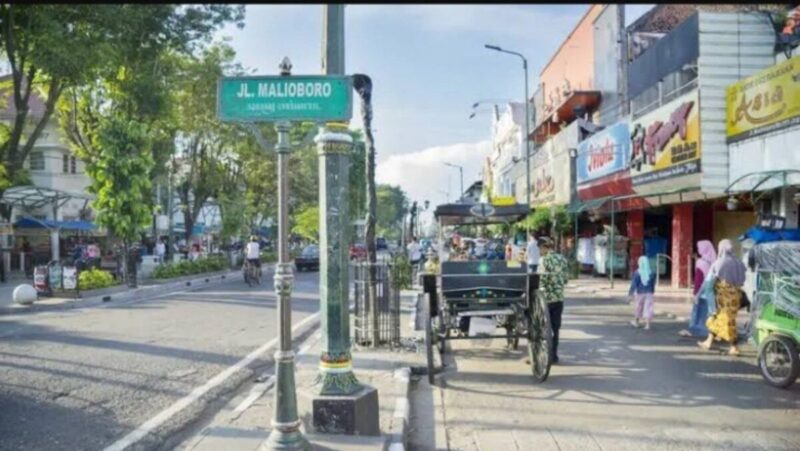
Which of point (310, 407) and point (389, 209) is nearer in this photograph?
point (310, 407)

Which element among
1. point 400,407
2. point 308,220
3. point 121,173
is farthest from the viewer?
point 308,220

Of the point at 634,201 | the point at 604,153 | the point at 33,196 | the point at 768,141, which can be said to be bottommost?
the point at 634,201

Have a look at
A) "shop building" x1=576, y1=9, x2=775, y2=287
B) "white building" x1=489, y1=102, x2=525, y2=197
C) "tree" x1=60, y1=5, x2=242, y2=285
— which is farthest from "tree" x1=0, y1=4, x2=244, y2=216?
"white building" x1=489, y1=102, x2=525, y2=197

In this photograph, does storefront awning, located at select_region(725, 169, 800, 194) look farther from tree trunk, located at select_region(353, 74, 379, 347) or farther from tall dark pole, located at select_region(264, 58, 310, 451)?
tall dark pole, located at select_region(264, 58, 310, 451)

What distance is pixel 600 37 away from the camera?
29.7 meters

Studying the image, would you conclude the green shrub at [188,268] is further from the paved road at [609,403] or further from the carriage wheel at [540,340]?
the carriage wheel at [540,340]

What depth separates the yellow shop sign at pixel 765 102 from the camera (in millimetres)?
13180

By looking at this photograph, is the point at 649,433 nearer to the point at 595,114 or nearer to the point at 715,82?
the point at 715,82

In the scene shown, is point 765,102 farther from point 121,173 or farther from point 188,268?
point 188,268

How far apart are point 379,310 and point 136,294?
12.2 m

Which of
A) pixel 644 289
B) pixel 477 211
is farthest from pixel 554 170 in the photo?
pixel 477 211

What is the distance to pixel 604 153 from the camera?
25312 mm

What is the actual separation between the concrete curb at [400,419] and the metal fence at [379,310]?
207 centimetres

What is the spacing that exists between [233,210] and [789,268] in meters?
28.8
